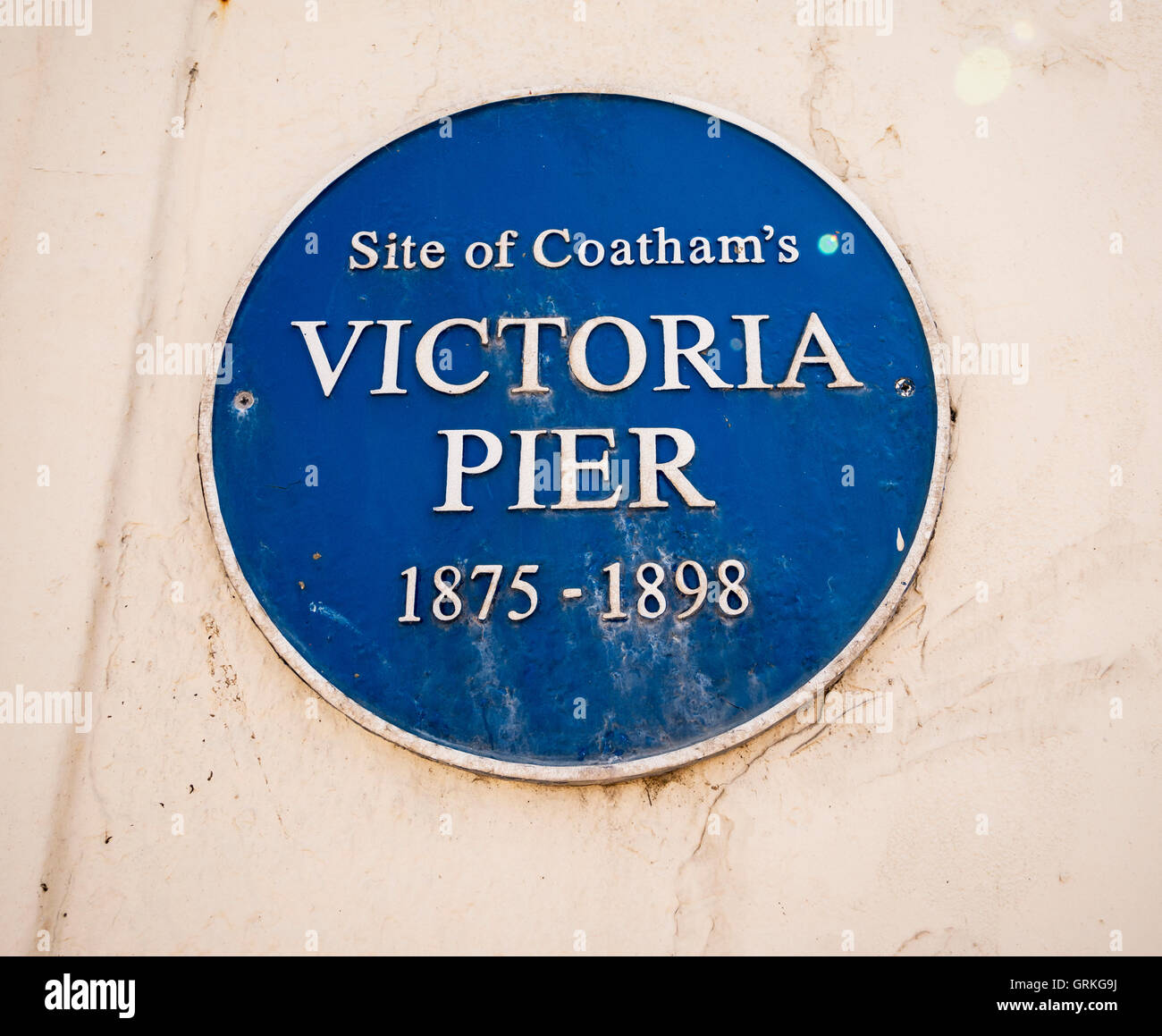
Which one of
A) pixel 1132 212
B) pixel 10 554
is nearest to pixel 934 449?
pixel 1132 212

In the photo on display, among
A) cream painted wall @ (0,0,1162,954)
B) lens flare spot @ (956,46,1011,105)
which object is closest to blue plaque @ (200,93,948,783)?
cream painted wall @ (0,0,1162,954)

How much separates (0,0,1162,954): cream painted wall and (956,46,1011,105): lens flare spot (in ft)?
0.04

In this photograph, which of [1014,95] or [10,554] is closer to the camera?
[10,554]

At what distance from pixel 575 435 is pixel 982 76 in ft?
4.48

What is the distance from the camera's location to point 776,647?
193 centimetres

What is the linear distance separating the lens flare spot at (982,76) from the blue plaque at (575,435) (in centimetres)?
46

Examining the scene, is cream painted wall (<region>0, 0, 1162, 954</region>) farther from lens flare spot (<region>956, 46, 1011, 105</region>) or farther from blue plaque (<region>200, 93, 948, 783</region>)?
blue plaque (<region>200, 93, 948, 783</region>)

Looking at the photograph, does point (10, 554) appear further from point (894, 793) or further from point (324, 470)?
point (894, 793)

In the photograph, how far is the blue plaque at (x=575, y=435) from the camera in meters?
1.94

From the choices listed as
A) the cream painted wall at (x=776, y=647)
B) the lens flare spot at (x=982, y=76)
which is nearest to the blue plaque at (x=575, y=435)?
the cream painted wall at (x=776, y=647)

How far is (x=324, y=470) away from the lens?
2.10 m

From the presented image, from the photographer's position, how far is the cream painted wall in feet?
6.14

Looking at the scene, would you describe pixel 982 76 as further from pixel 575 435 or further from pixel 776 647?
pixel 776 647
